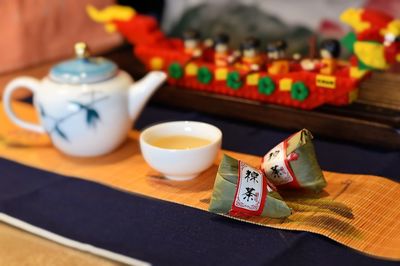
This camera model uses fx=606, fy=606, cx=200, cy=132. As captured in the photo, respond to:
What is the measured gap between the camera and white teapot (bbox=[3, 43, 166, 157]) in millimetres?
879

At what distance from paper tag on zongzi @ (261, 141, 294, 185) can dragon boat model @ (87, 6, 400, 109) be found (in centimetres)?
25

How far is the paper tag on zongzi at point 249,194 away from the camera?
71 cm

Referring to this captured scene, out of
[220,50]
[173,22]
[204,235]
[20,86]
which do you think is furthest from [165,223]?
[173,22]

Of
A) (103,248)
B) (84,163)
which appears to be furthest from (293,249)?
(84,163)

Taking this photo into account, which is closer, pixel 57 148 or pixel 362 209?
pixel 362 209

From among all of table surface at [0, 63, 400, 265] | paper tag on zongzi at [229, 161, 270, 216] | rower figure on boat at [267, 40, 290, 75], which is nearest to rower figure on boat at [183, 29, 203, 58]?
rower figure on boat at [267, 40, 290, 75]

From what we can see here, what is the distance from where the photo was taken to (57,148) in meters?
0.94

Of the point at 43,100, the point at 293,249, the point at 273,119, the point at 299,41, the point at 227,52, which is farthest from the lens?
the point at 299,41

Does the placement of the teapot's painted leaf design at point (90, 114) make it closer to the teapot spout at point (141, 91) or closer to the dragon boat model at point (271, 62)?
the teapot spout at point (141, 91)

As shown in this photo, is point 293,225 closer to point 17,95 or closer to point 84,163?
point 84,163

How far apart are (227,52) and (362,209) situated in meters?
0.49

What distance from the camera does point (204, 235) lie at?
71 cm

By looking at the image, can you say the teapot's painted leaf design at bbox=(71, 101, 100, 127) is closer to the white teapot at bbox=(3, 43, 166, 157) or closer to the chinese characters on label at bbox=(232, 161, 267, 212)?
the white teapot at bbox=(3, 43, 166, 157)

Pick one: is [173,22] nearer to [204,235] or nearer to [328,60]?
[328,60]
